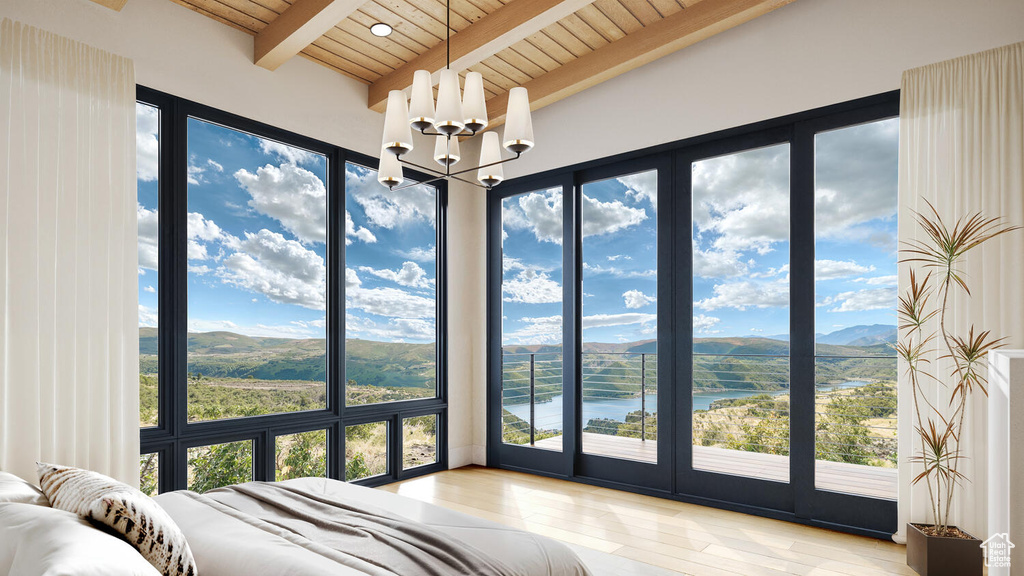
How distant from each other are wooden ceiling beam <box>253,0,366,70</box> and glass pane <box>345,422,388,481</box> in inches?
106

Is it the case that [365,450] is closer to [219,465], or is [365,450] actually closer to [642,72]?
[219,465]

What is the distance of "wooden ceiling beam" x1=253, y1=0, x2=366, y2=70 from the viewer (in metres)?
3.38

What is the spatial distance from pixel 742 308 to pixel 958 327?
1.26m

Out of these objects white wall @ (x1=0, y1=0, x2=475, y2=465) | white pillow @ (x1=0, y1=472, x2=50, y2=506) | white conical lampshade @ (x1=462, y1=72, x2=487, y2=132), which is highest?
white wall @ (x1=0, y1=0, x2=475, y2=465)

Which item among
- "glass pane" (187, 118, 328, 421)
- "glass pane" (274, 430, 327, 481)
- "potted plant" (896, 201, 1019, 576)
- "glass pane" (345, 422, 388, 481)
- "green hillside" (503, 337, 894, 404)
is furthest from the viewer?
"glass pane" (345, 422, 388, 481)

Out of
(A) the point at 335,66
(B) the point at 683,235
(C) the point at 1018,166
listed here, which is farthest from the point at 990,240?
(A) the point at 335,66

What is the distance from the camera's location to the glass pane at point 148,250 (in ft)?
11.2

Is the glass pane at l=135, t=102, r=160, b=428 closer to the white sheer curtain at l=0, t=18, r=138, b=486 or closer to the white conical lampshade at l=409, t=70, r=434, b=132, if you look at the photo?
the white sheer curtain at l=0, t=18, r=138, b=486

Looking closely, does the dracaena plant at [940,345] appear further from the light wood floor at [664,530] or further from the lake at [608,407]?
the lake at [608,407]

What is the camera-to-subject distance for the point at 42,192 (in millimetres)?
2879

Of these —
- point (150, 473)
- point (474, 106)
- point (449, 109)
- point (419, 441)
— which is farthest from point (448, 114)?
point (419, 441)

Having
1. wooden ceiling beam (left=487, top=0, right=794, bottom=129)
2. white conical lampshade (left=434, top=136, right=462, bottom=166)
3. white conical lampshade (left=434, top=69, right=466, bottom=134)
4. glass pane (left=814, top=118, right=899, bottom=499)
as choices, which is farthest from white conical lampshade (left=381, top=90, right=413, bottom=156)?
glass pane (left=814, top=118, right=899, bottom=499)

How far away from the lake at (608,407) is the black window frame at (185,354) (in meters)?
0.85

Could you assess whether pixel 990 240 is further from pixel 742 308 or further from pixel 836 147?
pixel 742 308
